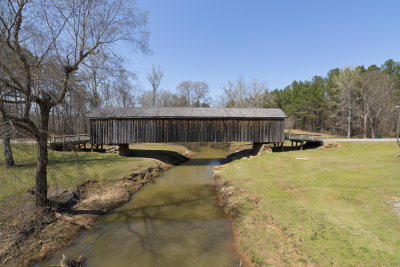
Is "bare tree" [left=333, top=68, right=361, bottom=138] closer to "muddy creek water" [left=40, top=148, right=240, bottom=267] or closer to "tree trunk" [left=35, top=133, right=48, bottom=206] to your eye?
"muddy creek water" [left=40, top=148, right=240, bottom=267]

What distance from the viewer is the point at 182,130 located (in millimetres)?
20062

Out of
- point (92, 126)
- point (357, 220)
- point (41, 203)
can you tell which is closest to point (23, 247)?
point (41, 203)

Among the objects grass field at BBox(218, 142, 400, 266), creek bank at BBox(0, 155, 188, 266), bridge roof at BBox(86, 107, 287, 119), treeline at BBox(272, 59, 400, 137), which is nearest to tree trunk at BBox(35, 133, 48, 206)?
creek bank at BBox(0, 155, 188, 266)

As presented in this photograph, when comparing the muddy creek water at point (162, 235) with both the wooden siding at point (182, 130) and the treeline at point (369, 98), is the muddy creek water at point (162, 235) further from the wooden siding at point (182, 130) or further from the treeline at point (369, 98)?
the treeline at point (369, 98)

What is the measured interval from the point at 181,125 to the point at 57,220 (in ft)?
45.3

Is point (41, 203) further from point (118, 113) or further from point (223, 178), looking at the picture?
point (118, 113)

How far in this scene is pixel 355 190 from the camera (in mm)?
8648

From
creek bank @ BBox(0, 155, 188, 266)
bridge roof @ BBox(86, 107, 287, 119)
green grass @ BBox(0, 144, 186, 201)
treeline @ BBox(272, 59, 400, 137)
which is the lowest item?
creek bank @ BBox(0, 155, 188, 266)

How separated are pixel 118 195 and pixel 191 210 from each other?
185 inches

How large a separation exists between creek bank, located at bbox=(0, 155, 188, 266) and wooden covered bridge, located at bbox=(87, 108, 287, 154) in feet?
26.8

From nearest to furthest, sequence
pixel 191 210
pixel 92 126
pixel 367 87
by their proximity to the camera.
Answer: pixel 191 210
pixel 92 126
pixel 367 87

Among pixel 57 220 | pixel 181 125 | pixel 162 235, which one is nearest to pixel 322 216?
pixel 162 235

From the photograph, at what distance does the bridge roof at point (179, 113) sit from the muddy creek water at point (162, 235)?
399 inches

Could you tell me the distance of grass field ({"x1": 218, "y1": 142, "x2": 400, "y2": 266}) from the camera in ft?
16.8
